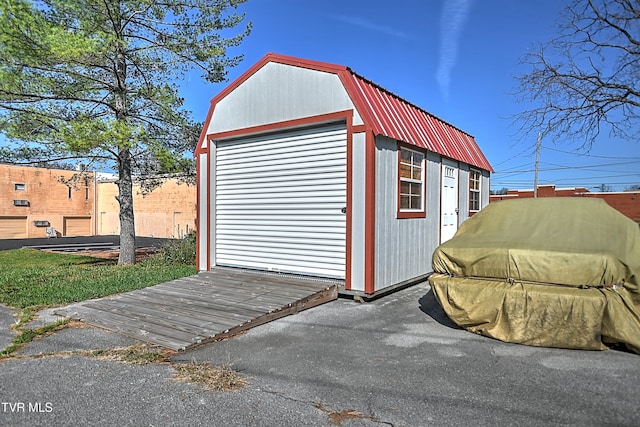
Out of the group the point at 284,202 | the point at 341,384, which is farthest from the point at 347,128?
the point at 341,384

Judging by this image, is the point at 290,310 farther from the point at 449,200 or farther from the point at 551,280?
the point at 449,200

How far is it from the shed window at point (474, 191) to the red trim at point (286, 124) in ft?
19.2

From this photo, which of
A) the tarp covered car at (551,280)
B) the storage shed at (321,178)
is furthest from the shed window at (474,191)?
the tarp covered car at (551,280)

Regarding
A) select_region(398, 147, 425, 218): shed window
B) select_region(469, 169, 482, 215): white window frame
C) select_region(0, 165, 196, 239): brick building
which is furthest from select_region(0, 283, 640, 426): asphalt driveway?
select_region(0, 165, 196, 239): brick building

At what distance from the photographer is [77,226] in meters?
31.7

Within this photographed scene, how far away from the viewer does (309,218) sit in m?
7.16

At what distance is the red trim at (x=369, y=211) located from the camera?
20.4 feet

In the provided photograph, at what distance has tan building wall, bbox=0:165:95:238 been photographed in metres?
27.2

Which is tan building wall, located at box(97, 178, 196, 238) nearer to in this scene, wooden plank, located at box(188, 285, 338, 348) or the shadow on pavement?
wooden plank, located at box(188, 285, 338, 348)

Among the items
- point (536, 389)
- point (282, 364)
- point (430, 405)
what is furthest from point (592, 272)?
point (282, 364)

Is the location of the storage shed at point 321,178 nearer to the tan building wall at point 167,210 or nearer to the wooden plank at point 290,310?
the wooden plank at point 290,310

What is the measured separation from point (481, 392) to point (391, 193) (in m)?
4.00

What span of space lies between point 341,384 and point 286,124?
5.08 m

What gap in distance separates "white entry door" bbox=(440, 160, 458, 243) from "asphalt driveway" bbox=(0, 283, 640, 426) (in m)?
4.57
